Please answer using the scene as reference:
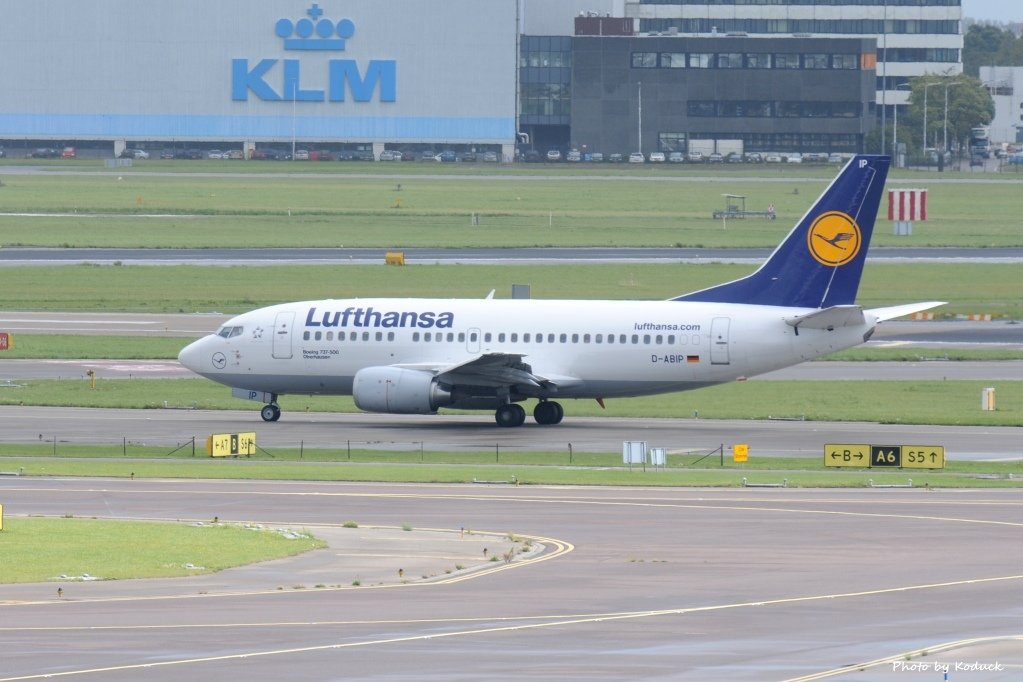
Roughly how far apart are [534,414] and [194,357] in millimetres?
11444

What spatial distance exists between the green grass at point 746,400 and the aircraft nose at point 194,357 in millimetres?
2031

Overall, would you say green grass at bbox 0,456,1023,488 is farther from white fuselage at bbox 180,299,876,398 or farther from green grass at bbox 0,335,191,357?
green grass at bbox 0,335,191,357

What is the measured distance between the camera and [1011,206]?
148 metres

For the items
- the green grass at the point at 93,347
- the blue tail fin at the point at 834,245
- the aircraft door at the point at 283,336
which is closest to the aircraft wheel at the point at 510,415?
the aircraft door at the point at 283,336

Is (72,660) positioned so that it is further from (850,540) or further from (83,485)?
(83,485)

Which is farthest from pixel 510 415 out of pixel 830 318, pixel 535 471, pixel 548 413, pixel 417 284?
pixel 417 284

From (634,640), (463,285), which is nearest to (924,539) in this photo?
(634,640)

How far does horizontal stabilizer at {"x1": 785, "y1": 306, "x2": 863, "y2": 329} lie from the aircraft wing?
286 inches

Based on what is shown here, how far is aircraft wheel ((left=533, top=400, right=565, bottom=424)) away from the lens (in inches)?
2114

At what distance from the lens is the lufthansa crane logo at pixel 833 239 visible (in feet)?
165

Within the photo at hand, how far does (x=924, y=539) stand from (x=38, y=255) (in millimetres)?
80856

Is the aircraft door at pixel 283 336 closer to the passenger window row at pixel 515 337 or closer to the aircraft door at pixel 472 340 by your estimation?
the passenger window row at pixel 515 337

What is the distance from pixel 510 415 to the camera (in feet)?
173

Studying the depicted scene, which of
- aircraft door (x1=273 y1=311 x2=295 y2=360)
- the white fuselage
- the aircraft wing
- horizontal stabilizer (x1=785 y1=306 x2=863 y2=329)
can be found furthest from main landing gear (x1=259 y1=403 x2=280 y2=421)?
horizontal stabilizer (x1=785 y1=306 x2=863 y2=329)
